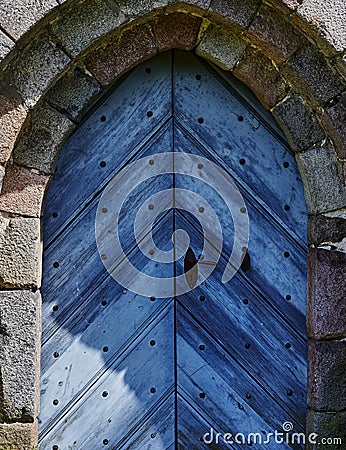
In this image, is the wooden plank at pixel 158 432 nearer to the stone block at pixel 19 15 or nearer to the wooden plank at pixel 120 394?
the wooden plank at pixel 120 394

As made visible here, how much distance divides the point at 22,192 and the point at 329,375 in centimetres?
165

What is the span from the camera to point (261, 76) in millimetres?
3730

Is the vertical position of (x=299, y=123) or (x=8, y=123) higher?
(x=299, y=123)

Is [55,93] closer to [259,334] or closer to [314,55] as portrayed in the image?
[314,55]

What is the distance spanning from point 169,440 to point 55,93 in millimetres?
1728

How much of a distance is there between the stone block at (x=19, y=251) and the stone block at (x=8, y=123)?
292mm

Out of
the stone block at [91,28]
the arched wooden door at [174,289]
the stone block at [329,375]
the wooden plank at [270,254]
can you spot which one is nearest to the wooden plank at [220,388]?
the arched wooden door at [174,289]

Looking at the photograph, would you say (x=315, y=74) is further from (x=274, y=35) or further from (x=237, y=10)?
(x=237, y=10)

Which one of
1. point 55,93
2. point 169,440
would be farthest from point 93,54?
point 169,440

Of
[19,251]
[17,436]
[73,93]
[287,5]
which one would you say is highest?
[287,5]

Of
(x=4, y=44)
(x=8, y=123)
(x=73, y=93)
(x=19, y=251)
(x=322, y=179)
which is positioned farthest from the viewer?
(x=322, y=179)

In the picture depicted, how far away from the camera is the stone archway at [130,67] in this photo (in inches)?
137

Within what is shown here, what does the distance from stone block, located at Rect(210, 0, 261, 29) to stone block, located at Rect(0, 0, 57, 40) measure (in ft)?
2.53

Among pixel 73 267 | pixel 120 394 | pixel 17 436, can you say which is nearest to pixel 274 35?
pixel 73 267
